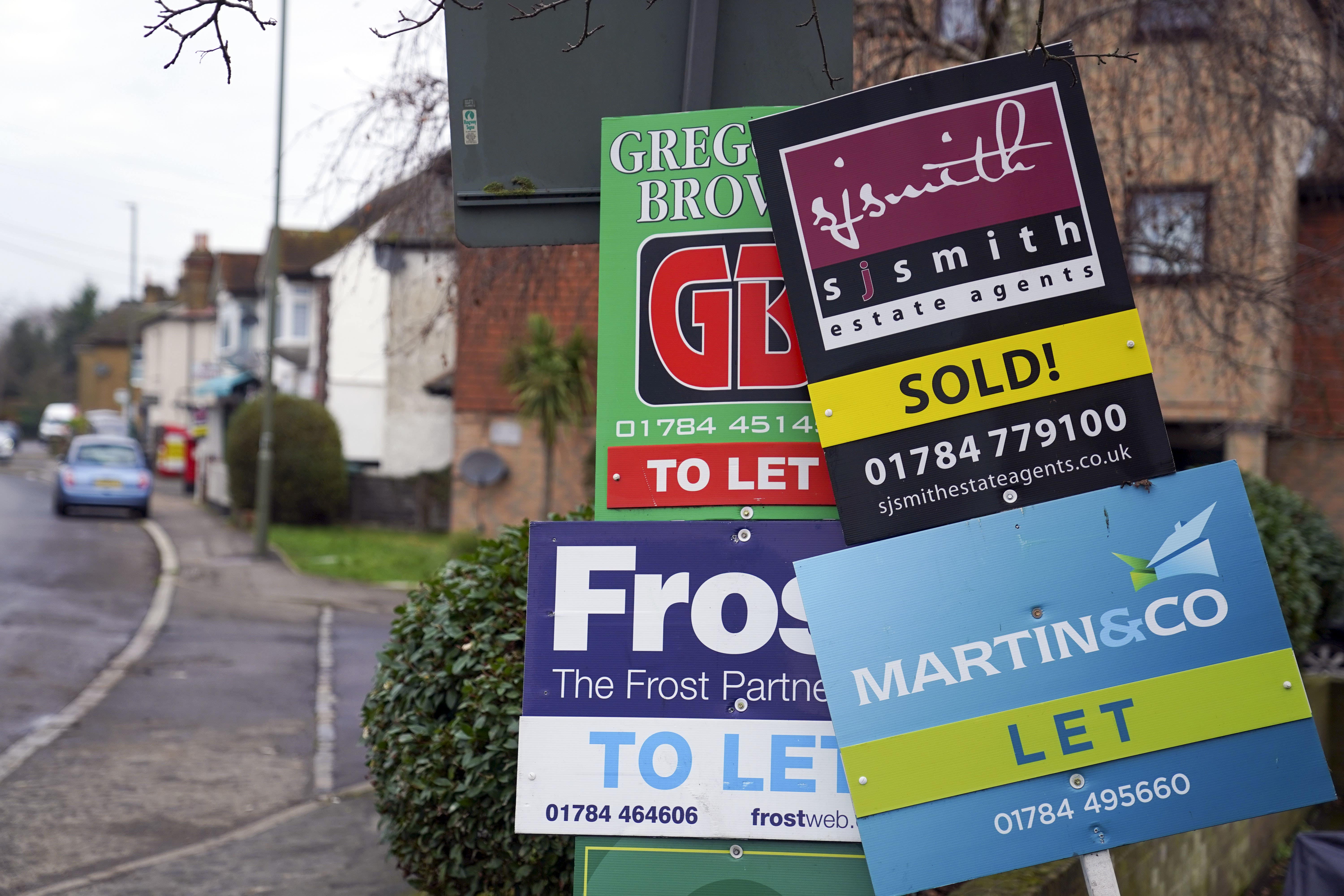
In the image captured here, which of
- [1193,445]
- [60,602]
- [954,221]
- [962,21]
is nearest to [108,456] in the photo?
[60,602]

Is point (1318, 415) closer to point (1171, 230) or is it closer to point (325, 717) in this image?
point (1171, 230)

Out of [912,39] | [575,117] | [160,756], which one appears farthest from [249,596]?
[575,117]

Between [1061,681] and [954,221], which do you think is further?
[954,221]

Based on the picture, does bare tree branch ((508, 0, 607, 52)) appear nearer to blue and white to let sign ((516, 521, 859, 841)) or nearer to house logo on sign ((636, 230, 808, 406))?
house logo on sign ((636, 230, 808, 406))

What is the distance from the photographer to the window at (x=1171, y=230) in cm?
745

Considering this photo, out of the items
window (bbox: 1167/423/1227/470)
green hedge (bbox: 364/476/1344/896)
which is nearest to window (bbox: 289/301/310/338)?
window (bbox: 1167/423/1227/470)

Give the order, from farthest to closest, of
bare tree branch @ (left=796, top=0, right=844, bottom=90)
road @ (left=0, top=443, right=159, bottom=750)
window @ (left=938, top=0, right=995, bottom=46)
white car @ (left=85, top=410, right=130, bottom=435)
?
white car @ (left=85, top=410, right=130, bottom=435)
road @ (left=0, top=443, right=159, bottom=750)
window @ (left=938, top=0, right=995, bottom=46)
bare tree branch @ (left=796, top=0, right=844, bottom=90)

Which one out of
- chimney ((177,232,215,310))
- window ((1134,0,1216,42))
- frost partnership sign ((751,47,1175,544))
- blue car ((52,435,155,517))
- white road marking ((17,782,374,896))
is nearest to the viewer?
frost partnership sign ((751,47,1175,544))

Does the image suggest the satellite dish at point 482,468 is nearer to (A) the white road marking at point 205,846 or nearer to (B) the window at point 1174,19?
(A) the white road marking at point 205,846

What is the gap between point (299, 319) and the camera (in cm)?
3994

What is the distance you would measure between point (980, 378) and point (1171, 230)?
5428 millimetres

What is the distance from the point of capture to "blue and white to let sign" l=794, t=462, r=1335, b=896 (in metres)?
2.31

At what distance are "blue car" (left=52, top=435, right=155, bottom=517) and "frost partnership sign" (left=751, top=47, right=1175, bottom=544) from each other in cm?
2753

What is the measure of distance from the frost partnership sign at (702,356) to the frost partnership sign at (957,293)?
0.15m
